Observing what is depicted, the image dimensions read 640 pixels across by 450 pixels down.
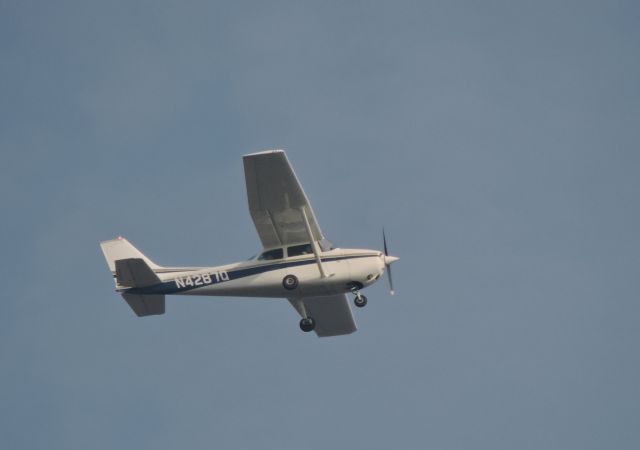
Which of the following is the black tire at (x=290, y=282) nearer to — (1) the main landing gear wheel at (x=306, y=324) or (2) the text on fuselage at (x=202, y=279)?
(1) the main landing gear wheel at (x=306, y=324)

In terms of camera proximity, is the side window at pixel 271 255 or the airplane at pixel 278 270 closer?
the airplane at pixel 278 270

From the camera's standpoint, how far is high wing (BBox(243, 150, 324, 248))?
25375mm

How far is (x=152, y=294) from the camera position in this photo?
27.7 metres

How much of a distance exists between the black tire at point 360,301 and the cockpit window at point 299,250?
72.2 inches

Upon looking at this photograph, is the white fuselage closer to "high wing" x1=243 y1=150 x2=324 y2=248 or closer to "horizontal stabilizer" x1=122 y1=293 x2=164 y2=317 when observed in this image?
"horizontal stabilizer" x1=122 y1=293 x2=164 y2=317

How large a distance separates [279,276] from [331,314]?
388cm

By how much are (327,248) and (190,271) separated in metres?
3.92

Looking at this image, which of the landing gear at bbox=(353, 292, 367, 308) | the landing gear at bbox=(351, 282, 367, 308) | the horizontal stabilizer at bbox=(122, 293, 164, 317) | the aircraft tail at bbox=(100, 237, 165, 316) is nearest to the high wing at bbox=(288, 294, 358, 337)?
the landing gear at bbox=(351, 282, 367, 308)

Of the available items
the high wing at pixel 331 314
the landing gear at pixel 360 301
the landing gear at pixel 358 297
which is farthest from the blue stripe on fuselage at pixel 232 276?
the high wing at pixel 331 314

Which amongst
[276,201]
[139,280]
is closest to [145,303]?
[139,280]

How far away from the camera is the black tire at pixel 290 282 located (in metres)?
27.0

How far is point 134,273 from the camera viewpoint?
27312mm

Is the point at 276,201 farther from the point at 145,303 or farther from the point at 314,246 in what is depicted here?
the point at 145,303

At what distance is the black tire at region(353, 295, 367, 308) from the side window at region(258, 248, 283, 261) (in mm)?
2439
